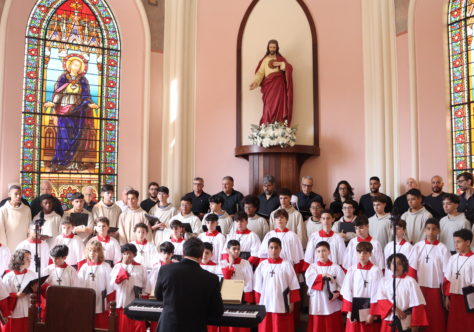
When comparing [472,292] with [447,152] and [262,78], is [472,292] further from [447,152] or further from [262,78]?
[262,78]

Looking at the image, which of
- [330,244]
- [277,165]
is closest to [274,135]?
[277,165]

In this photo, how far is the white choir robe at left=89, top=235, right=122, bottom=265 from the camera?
24.7ft

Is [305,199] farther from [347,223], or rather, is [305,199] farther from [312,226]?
[347,223]

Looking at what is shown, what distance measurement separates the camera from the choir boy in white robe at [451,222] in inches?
291

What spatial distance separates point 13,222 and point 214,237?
274cm

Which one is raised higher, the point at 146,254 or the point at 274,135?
the point at 274,135

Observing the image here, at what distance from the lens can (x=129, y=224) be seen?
8266 millimetres

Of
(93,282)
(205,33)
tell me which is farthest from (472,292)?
(205,33)

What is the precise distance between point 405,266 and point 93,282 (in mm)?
3541

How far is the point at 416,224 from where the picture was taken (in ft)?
25.6

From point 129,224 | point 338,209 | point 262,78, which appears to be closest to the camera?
point 129,224

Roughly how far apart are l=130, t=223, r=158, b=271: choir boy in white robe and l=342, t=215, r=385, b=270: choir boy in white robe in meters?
2.47

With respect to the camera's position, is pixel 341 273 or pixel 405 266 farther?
pixel 341 273

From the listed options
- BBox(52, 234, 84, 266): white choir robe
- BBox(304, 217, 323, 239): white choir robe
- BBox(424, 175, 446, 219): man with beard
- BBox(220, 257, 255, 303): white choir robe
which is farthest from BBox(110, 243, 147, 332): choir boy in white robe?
BBox(424, 175, 446, 219): man with beard
